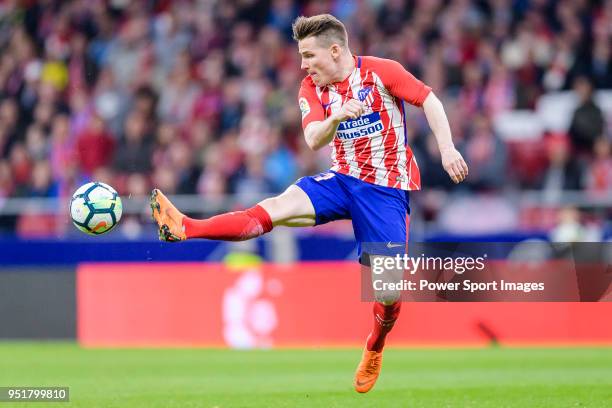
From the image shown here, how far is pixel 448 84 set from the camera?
16203 millimetres

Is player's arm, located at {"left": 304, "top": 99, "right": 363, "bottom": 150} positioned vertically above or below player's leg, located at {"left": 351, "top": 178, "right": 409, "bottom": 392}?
above

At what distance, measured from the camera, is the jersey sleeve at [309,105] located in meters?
7.84

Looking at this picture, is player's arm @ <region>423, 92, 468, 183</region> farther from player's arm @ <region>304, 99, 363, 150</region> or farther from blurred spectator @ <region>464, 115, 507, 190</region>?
blurred spectator @ <region>464, 115, 507, 190</region>

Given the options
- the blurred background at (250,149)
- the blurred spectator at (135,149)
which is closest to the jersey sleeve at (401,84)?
the blurred background at (250,149)

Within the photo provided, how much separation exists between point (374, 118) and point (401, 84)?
11.8 inches

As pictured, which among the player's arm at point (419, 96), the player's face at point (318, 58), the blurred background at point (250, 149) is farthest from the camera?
the blurred background at point (250, 149)

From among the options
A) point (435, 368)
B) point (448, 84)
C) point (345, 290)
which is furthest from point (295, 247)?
point (435, 368)

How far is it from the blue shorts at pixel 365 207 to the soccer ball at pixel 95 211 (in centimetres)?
126

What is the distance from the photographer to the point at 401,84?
803 cm

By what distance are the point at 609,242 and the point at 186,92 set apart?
21.8 feet

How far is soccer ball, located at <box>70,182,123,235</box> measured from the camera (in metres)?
8.23

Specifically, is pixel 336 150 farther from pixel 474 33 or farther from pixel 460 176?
pixel 474 33

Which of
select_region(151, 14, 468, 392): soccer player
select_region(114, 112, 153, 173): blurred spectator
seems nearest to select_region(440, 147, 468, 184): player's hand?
select_region(151, 14, 468, 392): soccer player

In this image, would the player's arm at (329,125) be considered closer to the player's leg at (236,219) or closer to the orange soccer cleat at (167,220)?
the player's leg at (236,219)
